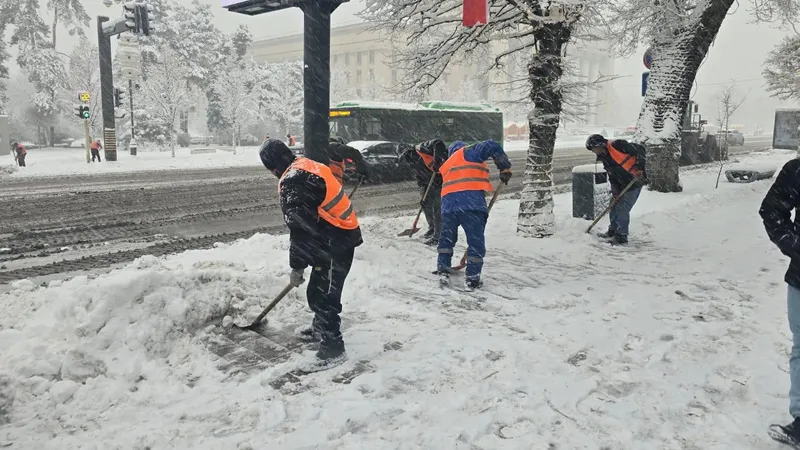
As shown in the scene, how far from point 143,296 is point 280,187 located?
5.04 feet

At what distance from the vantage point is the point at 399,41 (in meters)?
10.0

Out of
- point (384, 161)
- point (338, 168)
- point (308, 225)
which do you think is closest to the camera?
point (308, 225)

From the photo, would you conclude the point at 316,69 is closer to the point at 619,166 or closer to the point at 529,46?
the point at 529,46

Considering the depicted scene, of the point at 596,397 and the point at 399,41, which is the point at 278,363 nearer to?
the point at 596,397

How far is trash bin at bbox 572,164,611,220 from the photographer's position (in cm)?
962

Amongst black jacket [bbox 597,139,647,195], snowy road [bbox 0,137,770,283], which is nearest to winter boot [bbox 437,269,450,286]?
black jacket [bbox 597,139,647,195]

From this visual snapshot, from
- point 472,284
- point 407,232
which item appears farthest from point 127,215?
point 472,284

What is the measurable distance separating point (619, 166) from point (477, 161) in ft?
10.7

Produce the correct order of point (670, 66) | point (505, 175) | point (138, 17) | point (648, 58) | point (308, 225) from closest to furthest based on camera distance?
1. point (308, 225)
2. point (505, 175)
3. point (670, 66)
4. point (648, 58)
5. point (138, 17)

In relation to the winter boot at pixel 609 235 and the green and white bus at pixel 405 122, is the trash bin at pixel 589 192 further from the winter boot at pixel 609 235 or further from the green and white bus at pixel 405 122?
the green and white bus at pixel 405 122

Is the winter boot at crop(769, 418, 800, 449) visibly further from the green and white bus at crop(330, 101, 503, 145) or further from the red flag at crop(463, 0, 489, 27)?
the green and white bus at crop(330, 101, 503, 145)

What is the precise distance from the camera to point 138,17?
18797 millimetres

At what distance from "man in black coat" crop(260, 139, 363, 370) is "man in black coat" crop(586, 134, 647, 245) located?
5.31m

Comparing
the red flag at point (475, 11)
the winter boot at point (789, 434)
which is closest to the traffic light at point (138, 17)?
the red flag at point (475, 11)
